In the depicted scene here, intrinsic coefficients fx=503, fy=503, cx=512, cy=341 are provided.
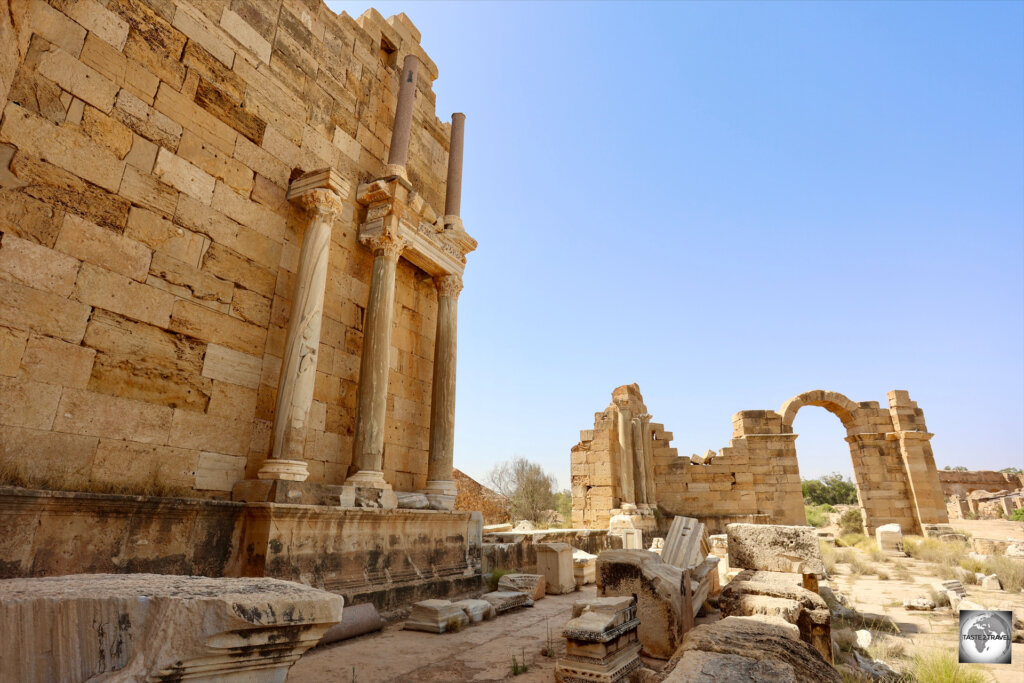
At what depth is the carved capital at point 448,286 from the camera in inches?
294

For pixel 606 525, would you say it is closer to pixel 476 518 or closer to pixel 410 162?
pixel 476 518

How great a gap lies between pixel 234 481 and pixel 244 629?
3516 millimetres

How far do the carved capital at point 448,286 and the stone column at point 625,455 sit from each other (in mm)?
8841

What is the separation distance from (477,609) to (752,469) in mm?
12681

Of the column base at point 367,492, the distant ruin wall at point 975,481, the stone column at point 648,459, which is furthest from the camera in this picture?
the distant ruin wall at point 975,481

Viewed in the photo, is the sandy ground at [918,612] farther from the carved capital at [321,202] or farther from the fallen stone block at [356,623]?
the carved capital at [321,202]

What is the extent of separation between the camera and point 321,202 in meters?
5.45

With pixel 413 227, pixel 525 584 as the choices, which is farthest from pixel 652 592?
pixel 413 227

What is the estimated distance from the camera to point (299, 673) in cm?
320

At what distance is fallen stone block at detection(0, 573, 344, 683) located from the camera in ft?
4.95

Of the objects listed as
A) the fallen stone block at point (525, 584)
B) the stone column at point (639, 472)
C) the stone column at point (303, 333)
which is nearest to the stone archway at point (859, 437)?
the stone column at point (639, 472)

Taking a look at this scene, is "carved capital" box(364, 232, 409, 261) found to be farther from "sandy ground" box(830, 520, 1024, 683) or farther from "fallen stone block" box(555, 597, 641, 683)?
"sandy ground" box(830, 520, 1024, 683)

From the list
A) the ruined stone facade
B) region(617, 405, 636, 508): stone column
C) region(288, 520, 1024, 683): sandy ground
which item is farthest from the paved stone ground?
the ruined stone facade

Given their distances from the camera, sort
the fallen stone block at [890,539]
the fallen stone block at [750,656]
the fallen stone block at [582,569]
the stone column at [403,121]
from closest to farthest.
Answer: the fallen stone block at [750,656], the stone column at [403,121], the fallen stone block at [582,569], the fallen stone block at [890,539]
